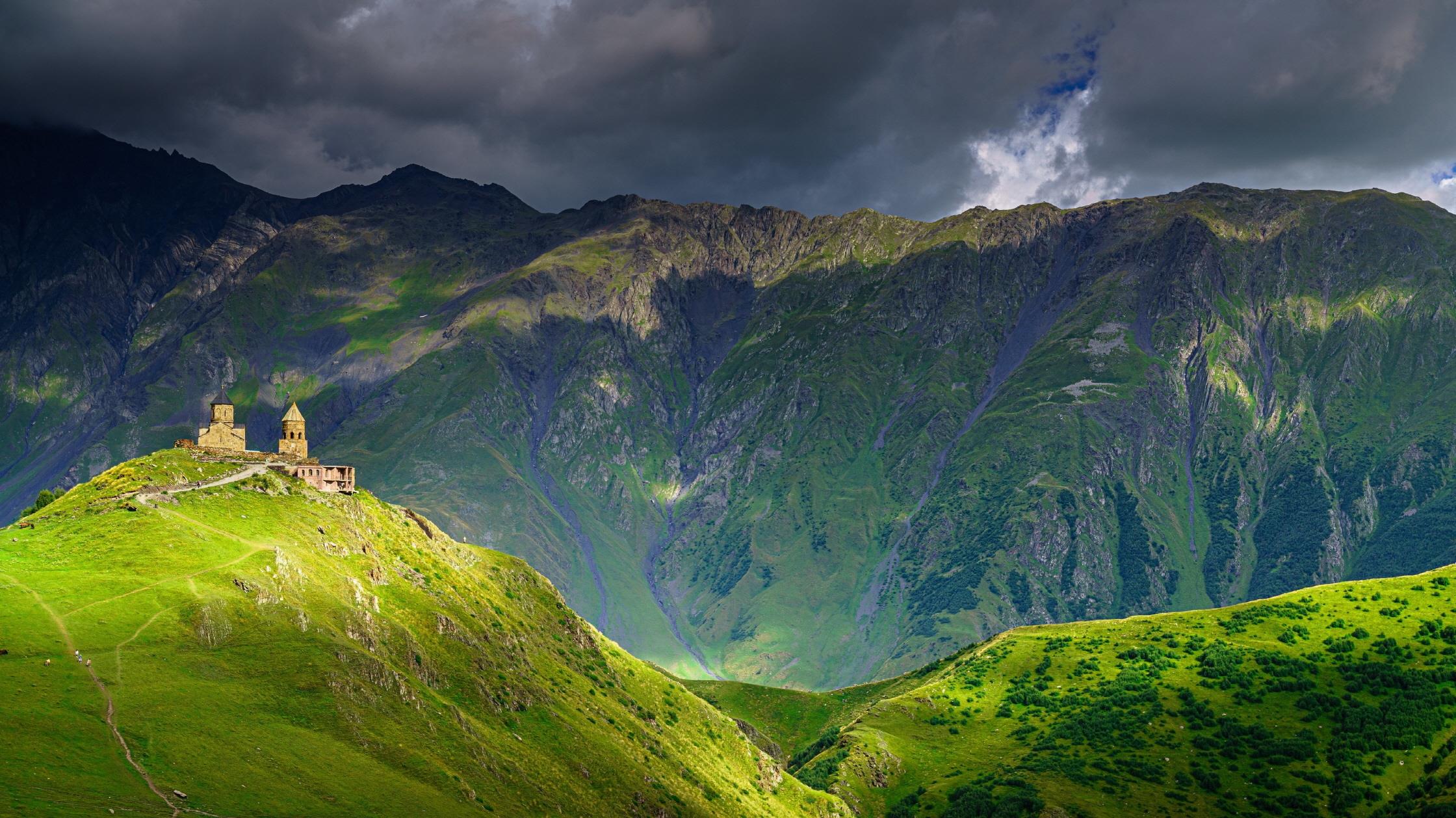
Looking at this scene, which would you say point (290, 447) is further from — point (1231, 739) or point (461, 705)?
point (1231, 739)

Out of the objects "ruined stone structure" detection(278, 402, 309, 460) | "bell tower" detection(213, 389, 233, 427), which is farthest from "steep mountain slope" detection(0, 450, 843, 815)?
"bell tower" detection(213, 389, 233, 427)

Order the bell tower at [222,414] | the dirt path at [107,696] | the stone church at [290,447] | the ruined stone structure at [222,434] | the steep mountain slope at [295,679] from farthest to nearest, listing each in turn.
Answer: the bell tower at [222,414] < the ruined stone structure at [222,434] < the stone church at [290,447] < the steep mountain slope at [295,679] < the dirt path at [107,696]

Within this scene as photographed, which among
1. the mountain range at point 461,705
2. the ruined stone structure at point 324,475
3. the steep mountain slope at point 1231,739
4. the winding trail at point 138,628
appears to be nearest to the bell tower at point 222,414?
the mountain range at point 461,705

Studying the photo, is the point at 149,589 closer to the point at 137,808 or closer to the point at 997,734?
the point at 137,808

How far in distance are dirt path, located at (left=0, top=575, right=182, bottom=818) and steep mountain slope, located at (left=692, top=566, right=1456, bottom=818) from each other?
113 m

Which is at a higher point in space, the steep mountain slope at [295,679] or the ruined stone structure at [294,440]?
the ruined stone structure at [294,440]

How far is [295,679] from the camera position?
10738cm

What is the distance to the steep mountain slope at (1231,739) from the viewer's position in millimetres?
159125

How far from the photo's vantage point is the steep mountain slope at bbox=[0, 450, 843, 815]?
8950 cm

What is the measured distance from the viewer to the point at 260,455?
6531 inches

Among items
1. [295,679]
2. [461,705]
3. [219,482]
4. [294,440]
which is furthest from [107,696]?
[294,440]

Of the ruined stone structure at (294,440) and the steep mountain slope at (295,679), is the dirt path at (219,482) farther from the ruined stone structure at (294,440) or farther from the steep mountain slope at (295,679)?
the ruined stone structure at (294,440)

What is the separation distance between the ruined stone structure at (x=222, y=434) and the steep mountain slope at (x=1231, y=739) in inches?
3980

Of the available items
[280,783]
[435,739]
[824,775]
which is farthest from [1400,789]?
[280,783]
